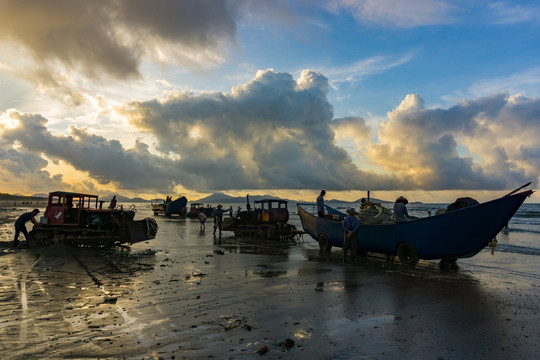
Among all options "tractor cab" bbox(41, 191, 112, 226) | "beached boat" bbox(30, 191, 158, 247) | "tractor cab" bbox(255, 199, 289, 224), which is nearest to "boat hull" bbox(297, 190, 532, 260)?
"tractor cab" bbox(255, 199, 289, 224)

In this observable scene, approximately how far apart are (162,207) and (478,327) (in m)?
61.3

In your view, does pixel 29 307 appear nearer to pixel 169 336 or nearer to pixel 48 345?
pixel 48 345

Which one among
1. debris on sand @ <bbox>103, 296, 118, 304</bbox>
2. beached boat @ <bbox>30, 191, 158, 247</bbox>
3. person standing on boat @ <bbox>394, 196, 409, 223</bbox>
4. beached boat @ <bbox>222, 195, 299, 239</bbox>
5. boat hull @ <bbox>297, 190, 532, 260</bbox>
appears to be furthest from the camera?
beached boat @ <bbox>222, 195, 299, 239</bbox>

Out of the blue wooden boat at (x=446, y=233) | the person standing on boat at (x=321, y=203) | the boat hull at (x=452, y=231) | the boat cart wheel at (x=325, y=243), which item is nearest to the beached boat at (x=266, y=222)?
the boat cart wheel at (x=325, y=243)

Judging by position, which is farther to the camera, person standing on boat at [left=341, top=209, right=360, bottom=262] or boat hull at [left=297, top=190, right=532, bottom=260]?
person standing on boat at [left=341, top=209, right=360, bottom=262]

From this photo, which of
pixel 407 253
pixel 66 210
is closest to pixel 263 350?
pixel 407 253

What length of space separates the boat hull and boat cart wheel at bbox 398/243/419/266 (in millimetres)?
114

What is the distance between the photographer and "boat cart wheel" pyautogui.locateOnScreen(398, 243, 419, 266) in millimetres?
12078

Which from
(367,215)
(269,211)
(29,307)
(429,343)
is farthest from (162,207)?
(429,343)

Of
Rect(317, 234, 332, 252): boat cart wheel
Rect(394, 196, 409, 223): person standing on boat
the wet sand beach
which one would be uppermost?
Rect(394, 196, 409, 223): person standing on boat

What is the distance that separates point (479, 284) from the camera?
947cm

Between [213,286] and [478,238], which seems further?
[478,238]

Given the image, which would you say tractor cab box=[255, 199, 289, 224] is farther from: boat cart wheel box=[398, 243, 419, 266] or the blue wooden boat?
boat cart wheel box=[398, 243, 419, 266]

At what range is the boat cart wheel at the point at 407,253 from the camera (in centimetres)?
1208
